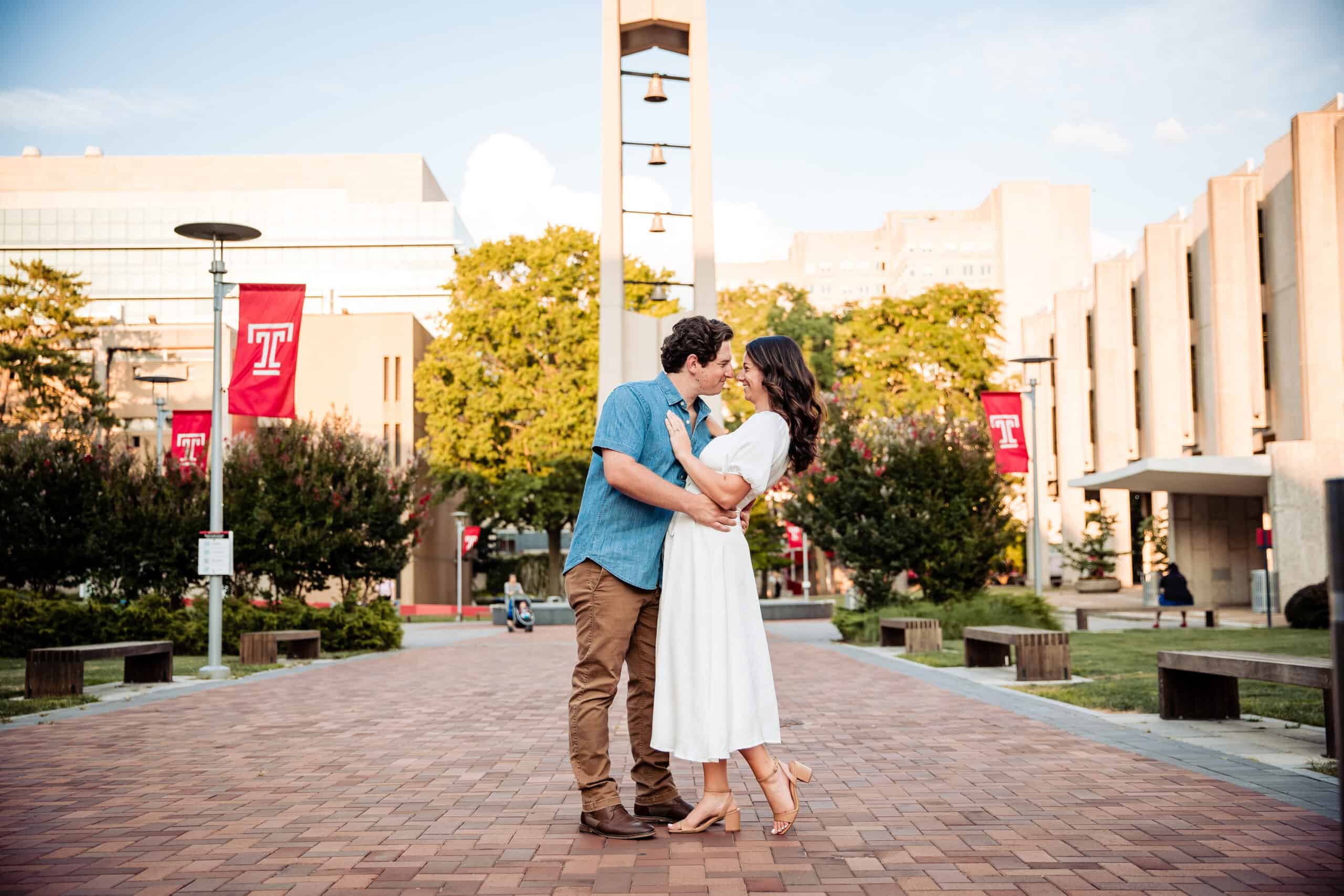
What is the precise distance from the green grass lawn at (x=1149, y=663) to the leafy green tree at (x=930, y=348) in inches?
835

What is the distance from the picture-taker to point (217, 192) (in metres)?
86.1

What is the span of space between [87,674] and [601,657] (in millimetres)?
12178

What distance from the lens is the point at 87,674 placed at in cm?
1483

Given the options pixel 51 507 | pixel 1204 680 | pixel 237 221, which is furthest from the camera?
pixel 237 221

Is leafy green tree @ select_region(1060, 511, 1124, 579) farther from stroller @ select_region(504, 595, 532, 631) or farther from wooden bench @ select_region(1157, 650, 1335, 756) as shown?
wooden bench @ select_region(1157, 650, 1335, 756)

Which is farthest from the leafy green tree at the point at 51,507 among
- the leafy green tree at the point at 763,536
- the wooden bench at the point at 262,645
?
the leafy green tree at the point at 763,536

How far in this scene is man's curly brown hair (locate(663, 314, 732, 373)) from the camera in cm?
495

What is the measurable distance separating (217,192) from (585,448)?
190ft

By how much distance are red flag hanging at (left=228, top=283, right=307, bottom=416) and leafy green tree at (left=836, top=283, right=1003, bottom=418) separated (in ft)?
98.8

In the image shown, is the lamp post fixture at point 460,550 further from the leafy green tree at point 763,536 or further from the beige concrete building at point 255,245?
the beige concrete building at point 255,245

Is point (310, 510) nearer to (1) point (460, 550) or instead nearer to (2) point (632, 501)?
(2) point (632, 501)

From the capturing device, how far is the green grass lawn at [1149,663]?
9.48 metres

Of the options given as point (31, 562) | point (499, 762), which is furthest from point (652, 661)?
point (31, 562)

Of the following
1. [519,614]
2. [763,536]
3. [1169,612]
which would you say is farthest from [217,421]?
[763,536]
